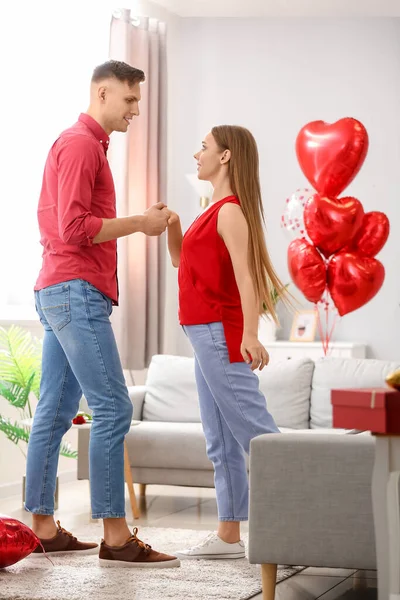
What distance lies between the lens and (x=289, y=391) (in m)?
4.54

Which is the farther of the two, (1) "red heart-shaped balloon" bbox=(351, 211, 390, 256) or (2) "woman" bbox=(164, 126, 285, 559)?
(1) "red heart-shaped balloon" bbox=(351, 211, 390, 256)

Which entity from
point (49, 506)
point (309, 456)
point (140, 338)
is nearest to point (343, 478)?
point (309, 456)

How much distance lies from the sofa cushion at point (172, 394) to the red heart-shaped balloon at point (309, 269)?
0.84 metres

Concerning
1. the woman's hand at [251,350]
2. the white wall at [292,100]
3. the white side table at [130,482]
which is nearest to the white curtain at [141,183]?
the white wall at [292,100]

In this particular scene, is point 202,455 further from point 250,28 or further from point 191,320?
point 250,28

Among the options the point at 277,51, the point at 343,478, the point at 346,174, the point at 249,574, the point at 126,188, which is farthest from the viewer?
the point at 277,51

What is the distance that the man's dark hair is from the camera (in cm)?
302

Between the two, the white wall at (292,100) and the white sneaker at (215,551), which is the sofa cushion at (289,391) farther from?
the white wall at (292,100)

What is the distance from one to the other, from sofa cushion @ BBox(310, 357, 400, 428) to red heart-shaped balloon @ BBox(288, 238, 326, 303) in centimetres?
77

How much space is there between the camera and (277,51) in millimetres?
6445

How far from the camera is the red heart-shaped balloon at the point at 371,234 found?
17.1ft

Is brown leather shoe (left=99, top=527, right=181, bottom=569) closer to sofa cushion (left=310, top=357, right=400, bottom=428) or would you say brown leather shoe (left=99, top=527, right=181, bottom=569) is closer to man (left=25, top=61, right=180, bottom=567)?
man (left=25, top=61, right=180, bottom=567)

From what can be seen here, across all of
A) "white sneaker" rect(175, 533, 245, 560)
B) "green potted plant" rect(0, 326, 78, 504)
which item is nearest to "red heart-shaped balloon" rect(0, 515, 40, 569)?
"white sneaker" rect(175, 533, 245, 560)

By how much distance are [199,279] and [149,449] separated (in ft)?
5.41
